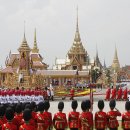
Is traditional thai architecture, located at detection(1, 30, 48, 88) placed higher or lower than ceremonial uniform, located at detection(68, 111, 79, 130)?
higher

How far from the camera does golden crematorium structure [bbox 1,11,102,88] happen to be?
135 feet

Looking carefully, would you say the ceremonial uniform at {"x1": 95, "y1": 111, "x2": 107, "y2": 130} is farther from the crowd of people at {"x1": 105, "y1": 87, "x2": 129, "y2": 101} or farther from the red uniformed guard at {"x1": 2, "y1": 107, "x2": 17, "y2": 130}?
the crowd of people at {"x1": 105, "y1": 87, "x2": 129, "y2": 101}

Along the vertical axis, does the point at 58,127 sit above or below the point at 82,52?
below

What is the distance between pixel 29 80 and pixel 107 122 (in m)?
29.0

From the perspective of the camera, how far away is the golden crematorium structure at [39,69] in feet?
135

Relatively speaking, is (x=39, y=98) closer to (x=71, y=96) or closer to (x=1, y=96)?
(x=1, y=96)

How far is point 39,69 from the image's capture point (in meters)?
72.8

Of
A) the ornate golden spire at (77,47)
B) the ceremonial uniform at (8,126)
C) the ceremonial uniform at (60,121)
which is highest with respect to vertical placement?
the ornate golden spire at (77,47)

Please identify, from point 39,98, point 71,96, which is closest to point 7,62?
point 71,96

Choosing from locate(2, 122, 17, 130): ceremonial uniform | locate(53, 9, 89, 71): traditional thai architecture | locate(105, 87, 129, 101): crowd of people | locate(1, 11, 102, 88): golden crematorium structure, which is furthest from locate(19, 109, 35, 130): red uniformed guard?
locate(53, 9, 89, 71): traditional thai architecture

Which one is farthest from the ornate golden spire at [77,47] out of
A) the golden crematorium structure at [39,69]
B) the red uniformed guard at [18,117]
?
the red uniformed guard at [18,117]

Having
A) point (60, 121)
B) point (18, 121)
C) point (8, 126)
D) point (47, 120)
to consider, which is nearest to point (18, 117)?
point (18, 121)

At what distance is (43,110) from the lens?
12281 millimetres

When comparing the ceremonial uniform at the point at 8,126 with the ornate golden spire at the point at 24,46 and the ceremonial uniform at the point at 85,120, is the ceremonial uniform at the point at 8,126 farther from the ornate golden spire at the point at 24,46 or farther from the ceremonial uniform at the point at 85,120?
the ornate golden spire at the point at 24,46
